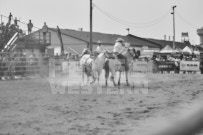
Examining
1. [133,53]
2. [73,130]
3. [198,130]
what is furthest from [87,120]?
[133,53]

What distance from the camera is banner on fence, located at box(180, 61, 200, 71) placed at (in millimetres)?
22344

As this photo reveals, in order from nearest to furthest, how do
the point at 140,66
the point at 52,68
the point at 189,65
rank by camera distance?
1. the point at 52,68
2. the point at 189,65
3. the point at 140,66

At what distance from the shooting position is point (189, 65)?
22.8 meters

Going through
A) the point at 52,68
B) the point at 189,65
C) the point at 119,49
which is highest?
the point at 119,49

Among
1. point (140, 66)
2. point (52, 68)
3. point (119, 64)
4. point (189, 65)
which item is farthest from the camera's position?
point (140, 66)

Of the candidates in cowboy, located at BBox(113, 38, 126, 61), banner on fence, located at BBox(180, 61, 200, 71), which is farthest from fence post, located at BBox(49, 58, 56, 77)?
banner on fence, located at BBox(180, 61, 200, 71)

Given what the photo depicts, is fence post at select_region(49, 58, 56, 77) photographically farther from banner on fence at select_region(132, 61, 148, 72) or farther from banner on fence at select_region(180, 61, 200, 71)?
banner on fence at select_region(180, 61, 200, 71)

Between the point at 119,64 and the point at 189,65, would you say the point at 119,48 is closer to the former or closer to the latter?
the point at 119,64

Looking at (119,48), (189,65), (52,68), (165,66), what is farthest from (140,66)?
(119,48)

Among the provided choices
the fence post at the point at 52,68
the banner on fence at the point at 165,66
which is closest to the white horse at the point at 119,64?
the fence post at the point at 52,68

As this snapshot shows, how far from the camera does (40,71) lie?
19016 mm

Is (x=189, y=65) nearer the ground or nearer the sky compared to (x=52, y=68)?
nearer the sky

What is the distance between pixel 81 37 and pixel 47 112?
3907 cm

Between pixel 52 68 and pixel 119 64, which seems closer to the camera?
pixel 119 64
